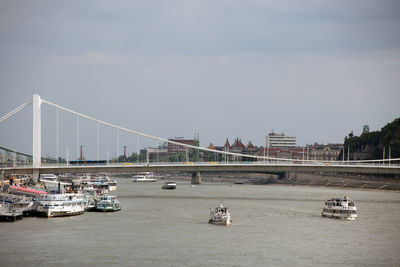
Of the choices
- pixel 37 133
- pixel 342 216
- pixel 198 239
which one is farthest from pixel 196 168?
pixel 198 239

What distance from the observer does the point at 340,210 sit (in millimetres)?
55750

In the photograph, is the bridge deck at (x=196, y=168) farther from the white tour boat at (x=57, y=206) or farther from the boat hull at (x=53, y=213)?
the boat hull at (x=53, y=213)

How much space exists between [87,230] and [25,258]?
11.2 m

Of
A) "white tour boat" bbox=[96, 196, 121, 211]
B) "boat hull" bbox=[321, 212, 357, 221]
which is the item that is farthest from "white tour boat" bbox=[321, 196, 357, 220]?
"white tour boat" bbox=[96, 196, 121, 211]

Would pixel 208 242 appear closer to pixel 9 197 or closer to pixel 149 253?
pixel 149 253

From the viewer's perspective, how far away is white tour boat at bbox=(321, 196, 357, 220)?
55.2 metres

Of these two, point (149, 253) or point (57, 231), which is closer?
point (149, 253)

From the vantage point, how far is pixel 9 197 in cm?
5831

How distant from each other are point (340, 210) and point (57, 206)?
24.9 meters

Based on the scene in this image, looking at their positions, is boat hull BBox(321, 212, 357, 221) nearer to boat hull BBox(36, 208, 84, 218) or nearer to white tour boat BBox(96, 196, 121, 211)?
white tour boat BBox(96, 196, 121, 211)

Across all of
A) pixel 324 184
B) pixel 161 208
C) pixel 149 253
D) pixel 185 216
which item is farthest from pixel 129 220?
pixel 324 184

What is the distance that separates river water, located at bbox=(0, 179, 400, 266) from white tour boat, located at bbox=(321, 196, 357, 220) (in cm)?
88

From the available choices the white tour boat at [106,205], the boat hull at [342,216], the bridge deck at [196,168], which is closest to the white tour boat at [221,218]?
the boat hull at [342,216]

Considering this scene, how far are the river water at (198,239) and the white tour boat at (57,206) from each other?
0.94 m
